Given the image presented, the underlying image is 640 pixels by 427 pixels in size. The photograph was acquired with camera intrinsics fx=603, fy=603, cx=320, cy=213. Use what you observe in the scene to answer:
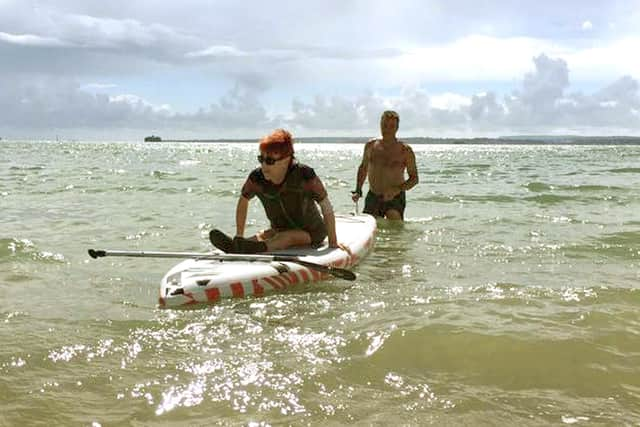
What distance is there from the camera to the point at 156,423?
2945 millimetres

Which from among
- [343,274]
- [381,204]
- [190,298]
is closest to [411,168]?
[381,204]

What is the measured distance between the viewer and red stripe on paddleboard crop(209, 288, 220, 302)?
17.0ft

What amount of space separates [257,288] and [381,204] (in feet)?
16.5

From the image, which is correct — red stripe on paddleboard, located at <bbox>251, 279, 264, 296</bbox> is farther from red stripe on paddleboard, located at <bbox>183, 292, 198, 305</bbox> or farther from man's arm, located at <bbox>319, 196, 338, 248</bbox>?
man's arm, located at <bbox>319, 196, 338, 248</bbox>

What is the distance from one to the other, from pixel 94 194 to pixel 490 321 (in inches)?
525

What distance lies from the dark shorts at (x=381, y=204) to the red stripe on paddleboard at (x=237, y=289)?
16.8 ft

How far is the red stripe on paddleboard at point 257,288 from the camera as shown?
214 inches

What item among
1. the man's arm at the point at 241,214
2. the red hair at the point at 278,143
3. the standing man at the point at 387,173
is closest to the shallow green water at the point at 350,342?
the man's arm at the point at 241,214

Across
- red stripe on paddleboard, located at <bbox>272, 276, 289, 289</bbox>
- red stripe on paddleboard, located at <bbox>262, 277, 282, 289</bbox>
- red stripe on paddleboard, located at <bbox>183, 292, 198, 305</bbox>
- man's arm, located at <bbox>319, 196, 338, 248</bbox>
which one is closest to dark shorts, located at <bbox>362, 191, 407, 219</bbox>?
man's arm, located at <bbox>319, 196, 338, 248</bbox>

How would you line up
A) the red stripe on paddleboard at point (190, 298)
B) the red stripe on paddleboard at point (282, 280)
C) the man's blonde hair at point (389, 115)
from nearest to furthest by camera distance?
1. the red stripe on paddleboard at point (190, 298)
2. the red stripe on paddleboard at point (282, 280)
3. the man's blonde hair at point (389, 115)

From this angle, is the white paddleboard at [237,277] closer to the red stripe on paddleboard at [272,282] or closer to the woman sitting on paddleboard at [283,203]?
the red stripe on paddleboard at [272,282]

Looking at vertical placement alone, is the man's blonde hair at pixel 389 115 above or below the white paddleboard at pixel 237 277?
above

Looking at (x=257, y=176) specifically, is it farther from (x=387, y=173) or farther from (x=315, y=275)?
(x=387, y=173)

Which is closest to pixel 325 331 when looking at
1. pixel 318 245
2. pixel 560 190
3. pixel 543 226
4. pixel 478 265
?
pixel 318 245
